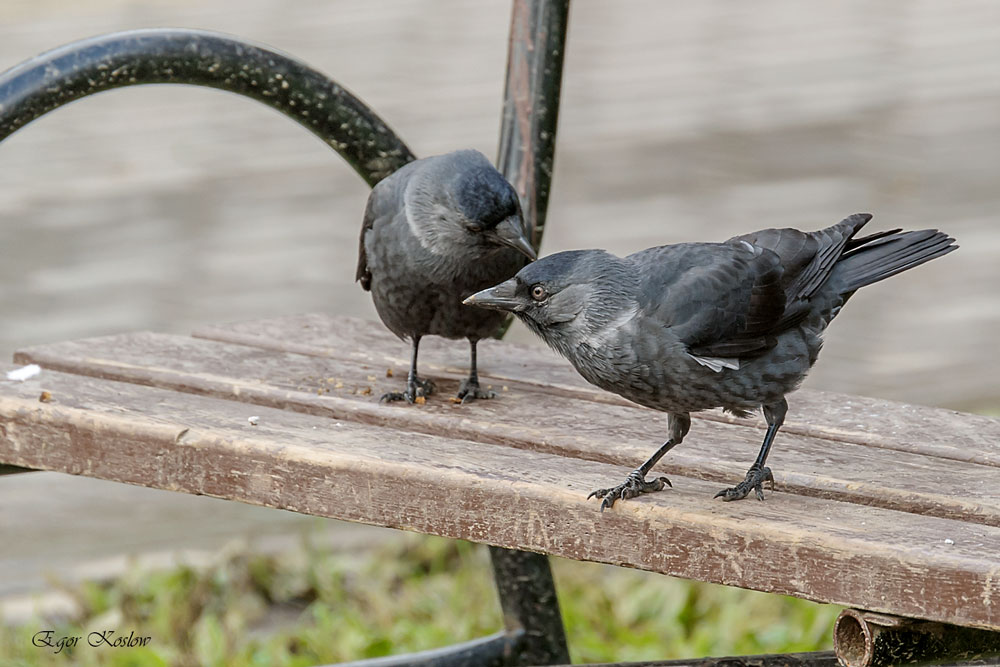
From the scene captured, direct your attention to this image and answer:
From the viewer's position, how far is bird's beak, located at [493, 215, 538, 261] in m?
3.07

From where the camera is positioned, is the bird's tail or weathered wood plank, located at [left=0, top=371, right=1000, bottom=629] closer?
weathered wood plank, located at [left=0, top=371, right=1000, bottom=629]

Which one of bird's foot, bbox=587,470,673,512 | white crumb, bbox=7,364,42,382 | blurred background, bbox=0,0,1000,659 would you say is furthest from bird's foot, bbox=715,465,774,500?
blurred background, bbox=0,0,1000,659

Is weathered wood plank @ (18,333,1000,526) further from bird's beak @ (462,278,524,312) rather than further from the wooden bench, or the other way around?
bird's beak @ (462,278,524,312)

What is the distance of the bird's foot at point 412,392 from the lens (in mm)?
3002

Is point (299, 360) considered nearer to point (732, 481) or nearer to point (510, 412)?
point (510, 412)

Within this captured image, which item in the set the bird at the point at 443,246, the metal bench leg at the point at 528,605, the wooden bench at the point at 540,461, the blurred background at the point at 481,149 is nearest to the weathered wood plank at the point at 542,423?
the wooden bench at the point at 540,461

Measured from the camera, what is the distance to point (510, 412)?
293cm

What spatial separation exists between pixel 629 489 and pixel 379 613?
246 cm

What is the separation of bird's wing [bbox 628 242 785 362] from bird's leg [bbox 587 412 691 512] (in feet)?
0.49

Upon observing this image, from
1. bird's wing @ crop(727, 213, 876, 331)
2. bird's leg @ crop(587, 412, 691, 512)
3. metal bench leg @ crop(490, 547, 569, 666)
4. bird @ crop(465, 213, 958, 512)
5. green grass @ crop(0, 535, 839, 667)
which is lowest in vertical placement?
green grass @ crop(0, 535, 839, 667)

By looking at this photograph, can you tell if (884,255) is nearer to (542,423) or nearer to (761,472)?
(761,472)

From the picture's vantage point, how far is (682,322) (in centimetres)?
252

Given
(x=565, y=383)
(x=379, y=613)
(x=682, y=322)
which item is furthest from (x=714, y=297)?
(x=379, y=613)

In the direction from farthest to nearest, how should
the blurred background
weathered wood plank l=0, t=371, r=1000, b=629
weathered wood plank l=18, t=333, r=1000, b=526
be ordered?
the blurred background, weathered wood plank l=18, t=333, r=1000, b=526, weathered wood plank l=0, t=371, r=1000, b=629
